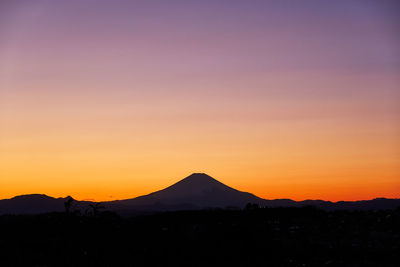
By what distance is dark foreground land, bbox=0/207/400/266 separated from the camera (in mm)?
20672

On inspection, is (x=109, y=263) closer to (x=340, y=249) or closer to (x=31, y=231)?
(x=31, y=231)

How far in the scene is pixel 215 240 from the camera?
22.7 metres

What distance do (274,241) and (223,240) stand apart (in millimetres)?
2100

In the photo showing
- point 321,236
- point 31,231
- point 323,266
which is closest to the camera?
point 323,266

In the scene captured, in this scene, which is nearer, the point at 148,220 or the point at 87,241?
the point at 87,241

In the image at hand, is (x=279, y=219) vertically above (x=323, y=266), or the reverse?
(x=279, y=219)

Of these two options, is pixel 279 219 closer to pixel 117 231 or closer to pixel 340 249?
pixel 340 249

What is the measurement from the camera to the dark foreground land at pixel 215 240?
20672 mm

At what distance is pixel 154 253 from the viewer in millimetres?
22031

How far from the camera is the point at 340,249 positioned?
20844mm

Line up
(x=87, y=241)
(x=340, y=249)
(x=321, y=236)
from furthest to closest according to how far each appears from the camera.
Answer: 1. (x=87, y=241)
2. (x=321, y=236)
3. (x=340, y=249)

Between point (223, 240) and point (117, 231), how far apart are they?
5.25m

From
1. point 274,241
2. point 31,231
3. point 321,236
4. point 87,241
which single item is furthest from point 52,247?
point 321,236

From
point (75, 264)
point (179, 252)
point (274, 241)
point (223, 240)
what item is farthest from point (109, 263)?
point (274, 241)
